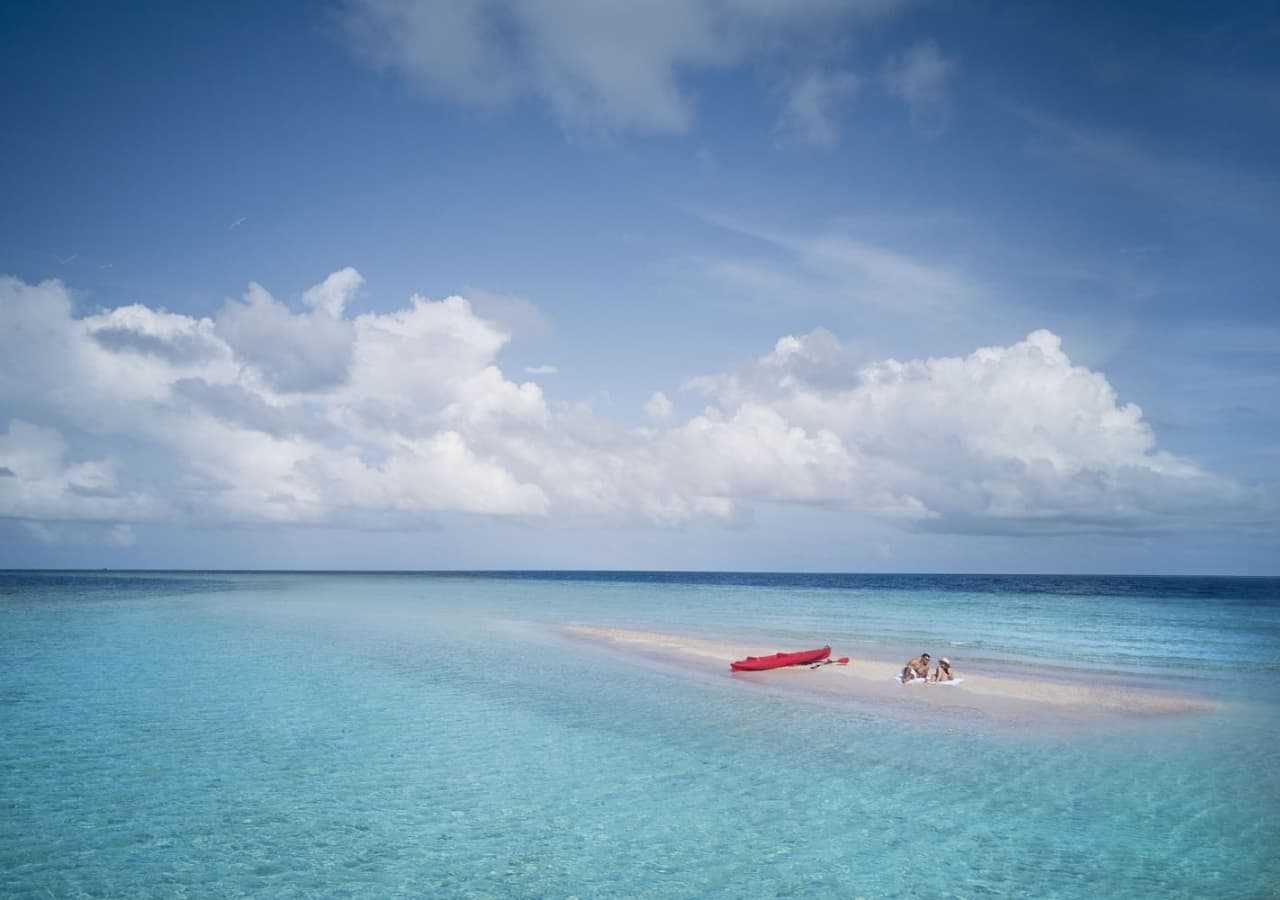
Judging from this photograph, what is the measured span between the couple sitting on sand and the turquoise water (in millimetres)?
6890

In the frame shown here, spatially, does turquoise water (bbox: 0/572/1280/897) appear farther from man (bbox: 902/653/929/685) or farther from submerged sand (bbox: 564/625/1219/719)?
man (bbox: 902/653/929/685)

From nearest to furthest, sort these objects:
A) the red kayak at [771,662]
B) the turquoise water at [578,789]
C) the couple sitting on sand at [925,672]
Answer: the turquoise water at [578,789]
the couple sitting on sand at [925,672]
the red kayak at [771,662]

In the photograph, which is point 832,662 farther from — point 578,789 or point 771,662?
point 578,789

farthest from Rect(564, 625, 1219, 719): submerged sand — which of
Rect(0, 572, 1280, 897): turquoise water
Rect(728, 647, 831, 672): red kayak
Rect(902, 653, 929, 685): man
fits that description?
Rect(0, 572, 1280, 897): turquoise water

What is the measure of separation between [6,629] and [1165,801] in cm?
5644

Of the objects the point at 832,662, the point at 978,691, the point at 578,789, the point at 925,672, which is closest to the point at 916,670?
Result: the point at 925,672

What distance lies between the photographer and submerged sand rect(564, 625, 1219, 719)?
24.5m

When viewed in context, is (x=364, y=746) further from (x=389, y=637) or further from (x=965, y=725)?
(x=389, y=637)

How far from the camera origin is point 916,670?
96.4 ft

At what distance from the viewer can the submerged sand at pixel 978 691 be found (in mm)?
24484

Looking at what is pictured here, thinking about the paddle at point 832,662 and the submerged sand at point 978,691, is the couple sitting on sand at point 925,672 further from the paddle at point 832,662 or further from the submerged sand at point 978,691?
the paddle at point 832,662

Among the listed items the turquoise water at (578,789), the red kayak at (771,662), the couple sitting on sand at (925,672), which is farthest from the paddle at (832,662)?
the turquoise water at (578,789)

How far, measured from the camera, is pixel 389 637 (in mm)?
42656

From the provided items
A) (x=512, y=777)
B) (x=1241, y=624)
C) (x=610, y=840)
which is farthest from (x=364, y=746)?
(x=1241, y=624)
